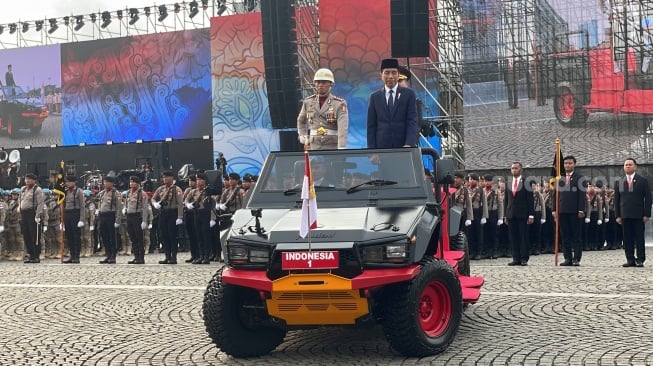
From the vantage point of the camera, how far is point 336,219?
7027mm

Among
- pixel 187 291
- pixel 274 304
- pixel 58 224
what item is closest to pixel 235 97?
pixel 58 224

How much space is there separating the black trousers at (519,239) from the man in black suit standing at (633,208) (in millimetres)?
1667

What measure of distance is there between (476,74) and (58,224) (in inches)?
550

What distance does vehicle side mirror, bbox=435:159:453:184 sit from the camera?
24.9 feet

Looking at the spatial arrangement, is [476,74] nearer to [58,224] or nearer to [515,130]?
[515,130]

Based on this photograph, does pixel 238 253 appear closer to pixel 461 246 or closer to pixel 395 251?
pixel 395 251

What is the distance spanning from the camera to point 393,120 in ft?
31.1

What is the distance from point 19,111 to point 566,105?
98.6 feet

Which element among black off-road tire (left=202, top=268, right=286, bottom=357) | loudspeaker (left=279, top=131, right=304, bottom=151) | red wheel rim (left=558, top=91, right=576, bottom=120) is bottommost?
black off-road tire (left=202, top=268, right=286, bottom=357)

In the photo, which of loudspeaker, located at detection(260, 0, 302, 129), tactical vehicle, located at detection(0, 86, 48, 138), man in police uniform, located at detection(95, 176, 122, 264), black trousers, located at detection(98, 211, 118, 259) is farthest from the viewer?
tactical vehicle, located at detection(0, 86, 48, 138)

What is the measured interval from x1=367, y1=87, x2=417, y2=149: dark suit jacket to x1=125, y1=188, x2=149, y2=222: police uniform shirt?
10.4m

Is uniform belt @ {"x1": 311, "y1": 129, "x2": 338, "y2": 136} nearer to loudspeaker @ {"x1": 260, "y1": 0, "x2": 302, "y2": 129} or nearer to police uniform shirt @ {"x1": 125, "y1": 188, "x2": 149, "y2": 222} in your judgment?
police uniform shirt @ {"x1": 125, "y1": 188, "x2": 149, "y2": 222}

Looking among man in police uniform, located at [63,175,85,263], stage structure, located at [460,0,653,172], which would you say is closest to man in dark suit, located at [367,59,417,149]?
man in police uniform, located at [63,175,85,263]

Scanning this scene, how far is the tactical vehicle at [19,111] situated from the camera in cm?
4666
